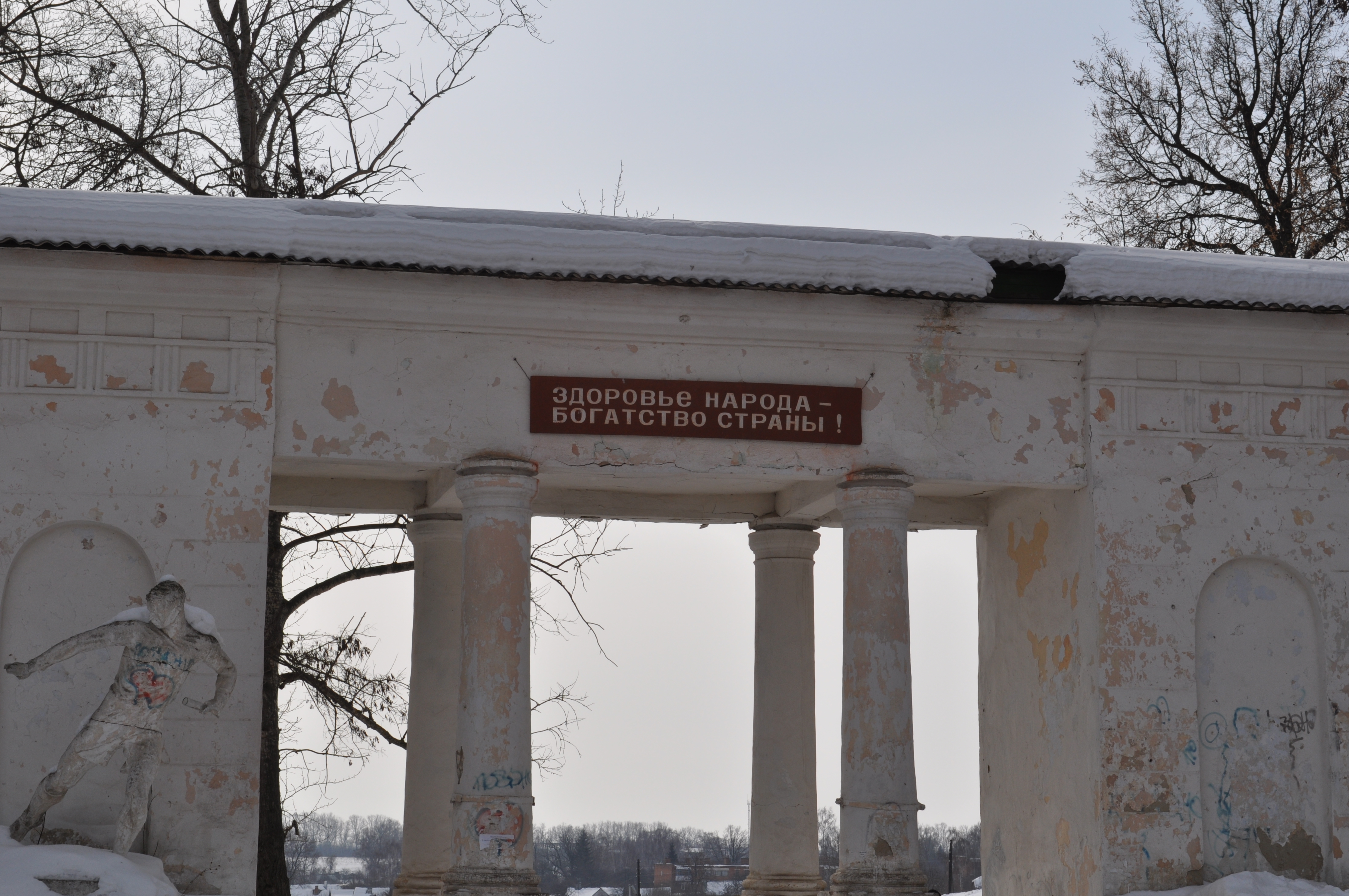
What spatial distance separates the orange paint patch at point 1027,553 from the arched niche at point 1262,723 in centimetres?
A: 125

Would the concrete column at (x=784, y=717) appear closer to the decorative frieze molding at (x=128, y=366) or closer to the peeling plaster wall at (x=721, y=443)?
the peeling plaster wall at (x=721, y=443)

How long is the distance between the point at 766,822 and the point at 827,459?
359 centimetres

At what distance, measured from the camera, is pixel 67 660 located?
32.0 ft

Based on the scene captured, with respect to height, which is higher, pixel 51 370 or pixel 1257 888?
pixel 51 370

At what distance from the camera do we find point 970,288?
1090cm

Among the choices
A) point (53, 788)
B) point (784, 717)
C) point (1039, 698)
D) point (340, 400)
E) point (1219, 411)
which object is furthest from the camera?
point (784, 717)

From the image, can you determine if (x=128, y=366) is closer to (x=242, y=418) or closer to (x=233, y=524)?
(x=242, y=418)

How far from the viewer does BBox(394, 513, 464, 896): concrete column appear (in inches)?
494

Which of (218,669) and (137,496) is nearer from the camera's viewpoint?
(218,669)

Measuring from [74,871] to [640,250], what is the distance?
4868 mm

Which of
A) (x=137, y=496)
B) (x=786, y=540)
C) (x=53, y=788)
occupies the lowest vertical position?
(x=53, y=788)

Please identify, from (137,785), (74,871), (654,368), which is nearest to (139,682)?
(137,785)

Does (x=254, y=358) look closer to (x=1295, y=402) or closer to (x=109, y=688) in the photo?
(x=109, y=688)

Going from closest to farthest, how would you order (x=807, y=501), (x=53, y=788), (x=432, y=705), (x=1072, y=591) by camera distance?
(x=53, y=788) < (x=1072, y=591) < (x=807, y=501) < (x=432, y=705)
